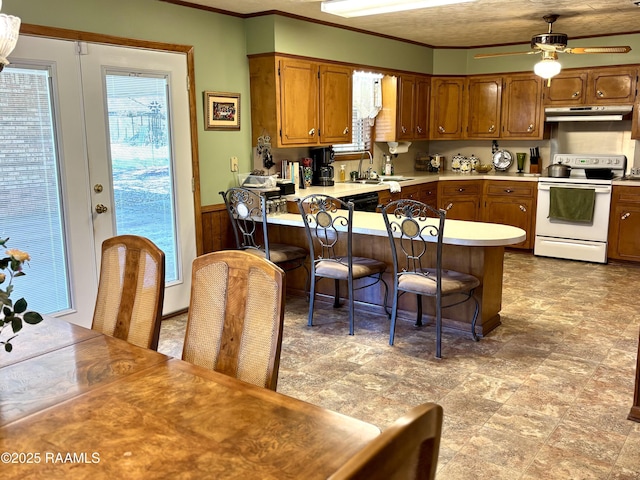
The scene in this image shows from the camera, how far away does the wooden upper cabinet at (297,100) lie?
16.3ft

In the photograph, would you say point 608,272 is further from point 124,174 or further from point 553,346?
point 124,174

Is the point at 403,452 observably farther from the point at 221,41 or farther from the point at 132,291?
the point at 221,41

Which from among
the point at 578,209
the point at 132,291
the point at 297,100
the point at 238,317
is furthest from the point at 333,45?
the point at 238,317

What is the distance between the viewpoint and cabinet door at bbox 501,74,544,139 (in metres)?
6.73

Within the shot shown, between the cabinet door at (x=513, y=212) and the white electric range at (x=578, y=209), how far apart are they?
0.16 m

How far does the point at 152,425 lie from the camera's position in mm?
1414

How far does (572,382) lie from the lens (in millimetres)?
3303

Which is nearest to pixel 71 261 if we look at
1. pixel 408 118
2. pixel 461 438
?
pixel 461 438

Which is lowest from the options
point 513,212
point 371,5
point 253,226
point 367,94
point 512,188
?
point 513,212

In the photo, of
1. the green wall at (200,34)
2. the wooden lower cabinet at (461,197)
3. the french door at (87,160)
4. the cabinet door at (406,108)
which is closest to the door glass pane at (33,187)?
the french door at (87,160)

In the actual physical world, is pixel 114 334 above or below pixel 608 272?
above

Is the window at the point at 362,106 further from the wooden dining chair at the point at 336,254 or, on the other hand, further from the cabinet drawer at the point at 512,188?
the wooden dining chair at the point at 336,254

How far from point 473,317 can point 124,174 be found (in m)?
2.66

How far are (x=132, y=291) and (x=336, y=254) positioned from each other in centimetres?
266
